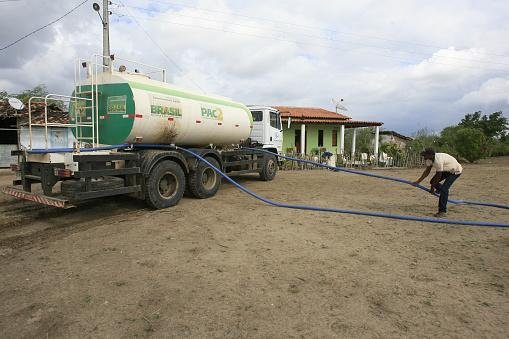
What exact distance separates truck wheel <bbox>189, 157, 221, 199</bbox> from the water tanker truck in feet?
0.08

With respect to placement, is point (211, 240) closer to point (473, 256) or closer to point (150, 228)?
point (150, 228)

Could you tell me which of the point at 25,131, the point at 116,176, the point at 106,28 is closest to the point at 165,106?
the point at 116,176

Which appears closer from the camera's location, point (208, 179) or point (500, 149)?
point (208, 179)

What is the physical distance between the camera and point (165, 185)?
7930 mm

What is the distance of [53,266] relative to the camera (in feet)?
14.5

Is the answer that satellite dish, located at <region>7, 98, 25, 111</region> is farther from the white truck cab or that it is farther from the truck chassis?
the white truck cab

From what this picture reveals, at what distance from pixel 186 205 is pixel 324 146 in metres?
18.2

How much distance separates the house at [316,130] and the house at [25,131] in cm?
1212

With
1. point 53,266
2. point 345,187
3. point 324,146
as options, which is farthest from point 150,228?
point 324,146

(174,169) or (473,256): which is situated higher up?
(174,169)

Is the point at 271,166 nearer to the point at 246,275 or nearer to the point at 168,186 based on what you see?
the point at 168,186

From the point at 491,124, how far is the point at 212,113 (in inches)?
1277

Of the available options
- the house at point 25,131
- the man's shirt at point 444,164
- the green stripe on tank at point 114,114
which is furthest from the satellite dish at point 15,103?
the man's shirt at point 444,164

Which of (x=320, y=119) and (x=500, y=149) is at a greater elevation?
(x=320, y=119)
